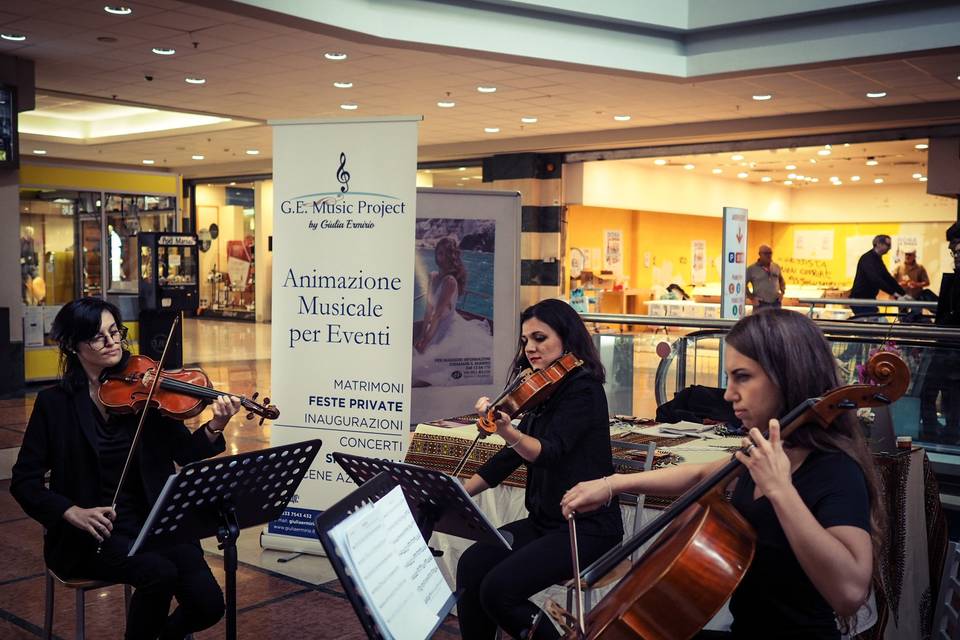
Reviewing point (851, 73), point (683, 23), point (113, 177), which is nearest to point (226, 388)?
point (113, 177)

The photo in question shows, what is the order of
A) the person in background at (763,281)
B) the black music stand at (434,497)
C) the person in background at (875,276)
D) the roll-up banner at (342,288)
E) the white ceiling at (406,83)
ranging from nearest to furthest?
1. the black music stand at (434,497)
2. the roll-up banner at (342,288)
3. the white ceiling at (406,83)
4. the person in background at (875,276)
5. the person in background at (763,281)

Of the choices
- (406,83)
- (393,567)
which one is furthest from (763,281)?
(393,567)

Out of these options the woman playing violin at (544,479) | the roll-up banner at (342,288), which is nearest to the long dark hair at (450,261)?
the roll-up banner at (342,288)

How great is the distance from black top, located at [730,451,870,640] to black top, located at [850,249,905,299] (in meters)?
9.63

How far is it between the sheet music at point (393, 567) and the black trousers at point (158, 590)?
3.99ft

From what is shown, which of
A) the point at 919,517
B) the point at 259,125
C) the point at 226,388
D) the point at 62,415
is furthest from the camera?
the point at 259,125

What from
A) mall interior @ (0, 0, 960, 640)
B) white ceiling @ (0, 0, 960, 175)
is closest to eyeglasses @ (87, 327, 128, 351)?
mall interior @ (0, 0, 960, 640)

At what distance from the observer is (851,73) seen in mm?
8953

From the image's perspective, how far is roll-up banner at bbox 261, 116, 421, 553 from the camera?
4.27 m

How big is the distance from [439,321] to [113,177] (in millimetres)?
6438

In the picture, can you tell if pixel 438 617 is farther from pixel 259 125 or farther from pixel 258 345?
pixel 258 345

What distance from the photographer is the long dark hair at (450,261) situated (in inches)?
274

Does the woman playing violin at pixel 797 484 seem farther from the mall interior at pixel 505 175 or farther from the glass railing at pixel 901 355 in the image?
the glass railing at pixel 901 355

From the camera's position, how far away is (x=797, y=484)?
6.38ft
